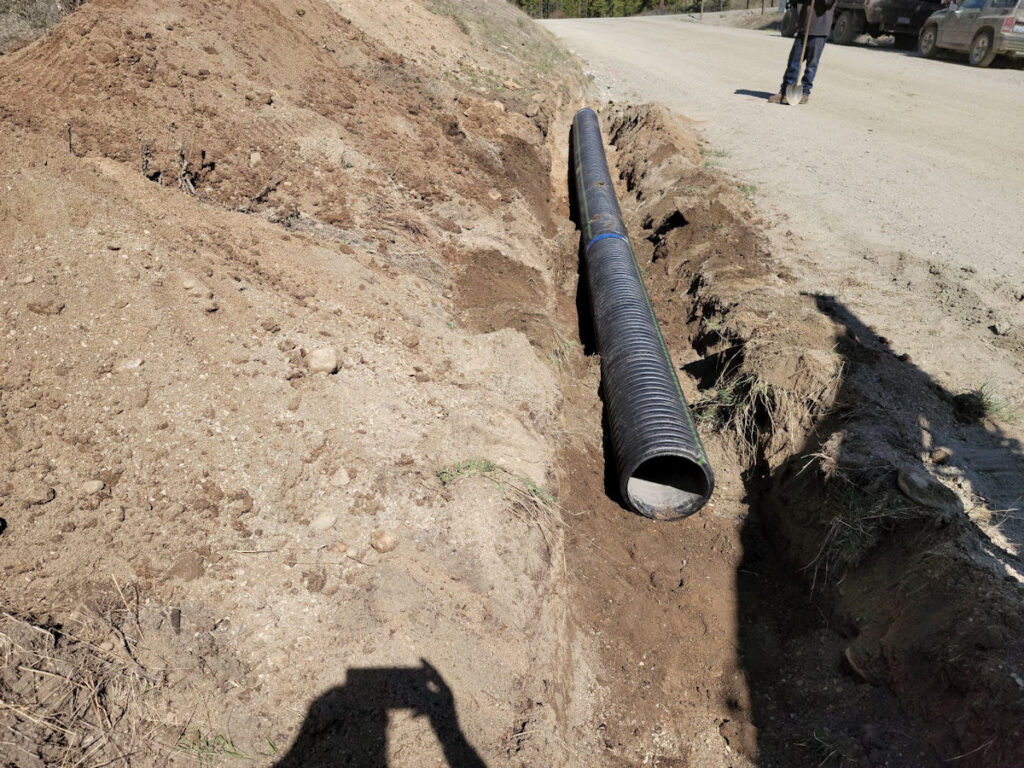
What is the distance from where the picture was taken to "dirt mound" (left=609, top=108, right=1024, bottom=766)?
2.90 metres

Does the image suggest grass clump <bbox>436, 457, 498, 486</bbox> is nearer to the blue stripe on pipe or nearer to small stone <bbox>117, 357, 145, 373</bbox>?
small stone <bbox>117, 357, 145, 373</bbox>

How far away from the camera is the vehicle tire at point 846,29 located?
1678 centimetres

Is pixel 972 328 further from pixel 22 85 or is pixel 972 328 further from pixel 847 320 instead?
pixel 22 85

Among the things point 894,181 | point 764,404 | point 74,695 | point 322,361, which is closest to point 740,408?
point 764,404

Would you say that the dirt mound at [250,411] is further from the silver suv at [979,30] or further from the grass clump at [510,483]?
the silver suv at [979,30]

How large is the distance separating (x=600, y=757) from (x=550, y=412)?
7.49 feet

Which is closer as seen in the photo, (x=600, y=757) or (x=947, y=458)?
(x=600, y=757)

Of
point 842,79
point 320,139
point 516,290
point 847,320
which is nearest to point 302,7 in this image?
point 320,139

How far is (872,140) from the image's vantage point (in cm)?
902

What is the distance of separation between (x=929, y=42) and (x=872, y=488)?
52.7ft

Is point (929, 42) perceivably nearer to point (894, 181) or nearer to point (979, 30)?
point (979, 30)

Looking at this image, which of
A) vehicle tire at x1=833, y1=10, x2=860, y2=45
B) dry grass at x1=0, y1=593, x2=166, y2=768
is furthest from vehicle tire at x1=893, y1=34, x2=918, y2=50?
dry grass at x1=0, y1=593, x2=166, y2=768

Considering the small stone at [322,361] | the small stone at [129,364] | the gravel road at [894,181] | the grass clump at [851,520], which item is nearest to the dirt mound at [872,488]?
the grass clump at [851,520]

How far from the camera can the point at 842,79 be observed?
1232 centimetres
